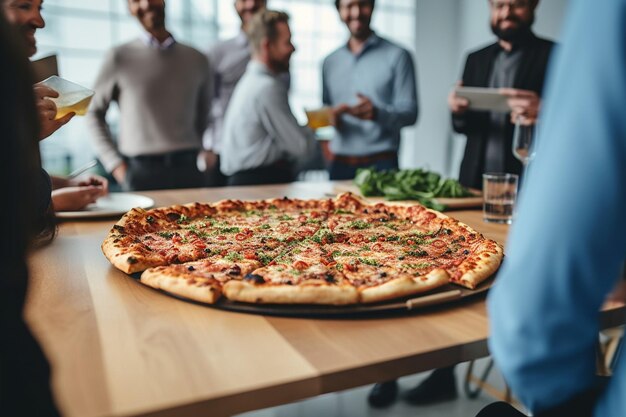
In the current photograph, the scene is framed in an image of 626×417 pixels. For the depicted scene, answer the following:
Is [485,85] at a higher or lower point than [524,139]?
higher

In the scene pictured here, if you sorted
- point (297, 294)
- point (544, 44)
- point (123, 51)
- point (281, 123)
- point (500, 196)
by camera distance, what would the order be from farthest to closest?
point (123, 51), point (544, 44), point (281, 123), point (500, 196), point (297, 294)

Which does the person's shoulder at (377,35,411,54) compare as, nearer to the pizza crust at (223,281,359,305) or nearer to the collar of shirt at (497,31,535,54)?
the collar of shirt at (497,31,535,54)

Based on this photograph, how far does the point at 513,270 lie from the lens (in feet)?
2.54

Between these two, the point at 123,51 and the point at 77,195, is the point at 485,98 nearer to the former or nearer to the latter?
the point at 77,195

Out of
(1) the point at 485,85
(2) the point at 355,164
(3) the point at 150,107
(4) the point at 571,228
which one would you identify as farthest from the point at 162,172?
(4) the point at 571,228

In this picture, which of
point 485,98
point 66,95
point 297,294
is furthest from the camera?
point 485,98

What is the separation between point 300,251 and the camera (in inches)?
67.1

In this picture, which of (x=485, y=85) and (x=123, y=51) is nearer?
(x=123, y=51)

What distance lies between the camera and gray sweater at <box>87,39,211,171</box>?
3.75m

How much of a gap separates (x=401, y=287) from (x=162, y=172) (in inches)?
116

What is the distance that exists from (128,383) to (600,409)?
2.44 ft

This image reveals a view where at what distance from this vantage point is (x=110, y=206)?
7.68 feet

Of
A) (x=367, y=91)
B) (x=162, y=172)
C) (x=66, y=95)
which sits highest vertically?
(x=66, y=95)

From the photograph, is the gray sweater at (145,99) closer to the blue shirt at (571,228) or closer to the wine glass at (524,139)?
the wine glass at (524,139)
